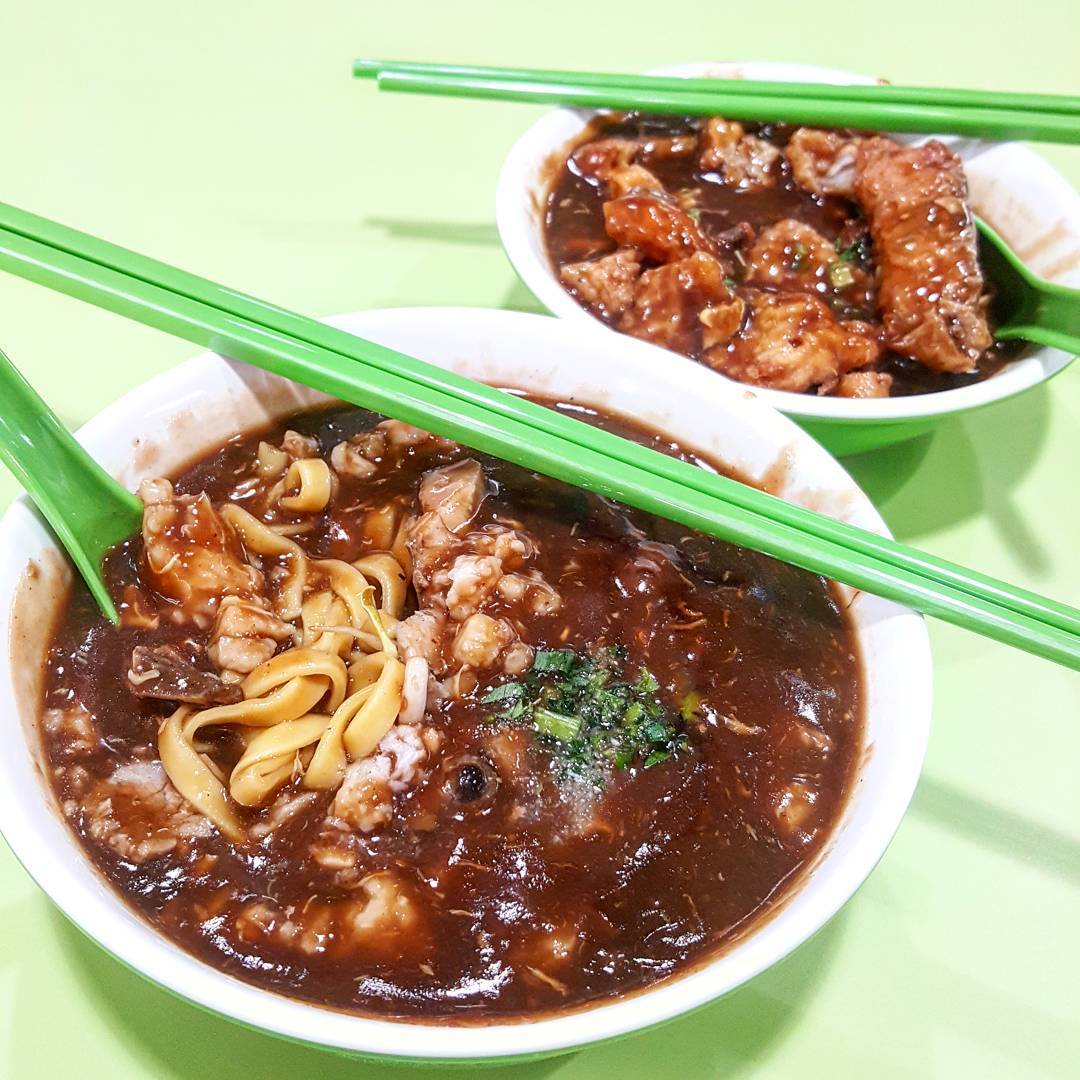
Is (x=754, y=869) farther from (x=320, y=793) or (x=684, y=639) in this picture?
(x=320, y=793)

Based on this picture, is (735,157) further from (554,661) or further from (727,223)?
(554,661)

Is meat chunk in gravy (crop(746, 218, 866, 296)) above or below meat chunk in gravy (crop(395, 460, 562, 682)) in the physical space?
above

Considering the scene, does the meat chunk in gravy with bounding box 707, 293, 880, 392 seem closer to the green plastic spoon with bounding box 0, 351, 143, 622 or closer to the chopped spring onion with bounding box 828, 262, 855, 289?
the chopped spring onion with bounding box 828, 262, 855, 289

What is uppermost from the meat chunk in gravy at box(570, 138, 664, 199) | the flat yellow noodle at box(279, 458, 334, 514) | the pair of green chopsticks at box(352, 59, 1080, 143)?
the pair of green chopsticks at box(352, 59, 1080, 143)

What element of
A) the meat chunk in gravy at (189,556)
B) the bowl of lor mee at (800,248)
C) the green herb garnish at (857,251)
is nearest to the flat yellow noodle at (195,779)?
the meat chunk in gravy at (189,556)

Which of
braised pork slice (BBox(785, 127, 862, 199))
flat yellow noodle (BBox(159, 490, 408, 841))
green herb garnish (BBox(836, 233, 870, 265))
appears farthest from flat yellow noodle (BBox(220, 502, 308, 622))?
braised pork slice (BBox(785, 127, 862, 199))
